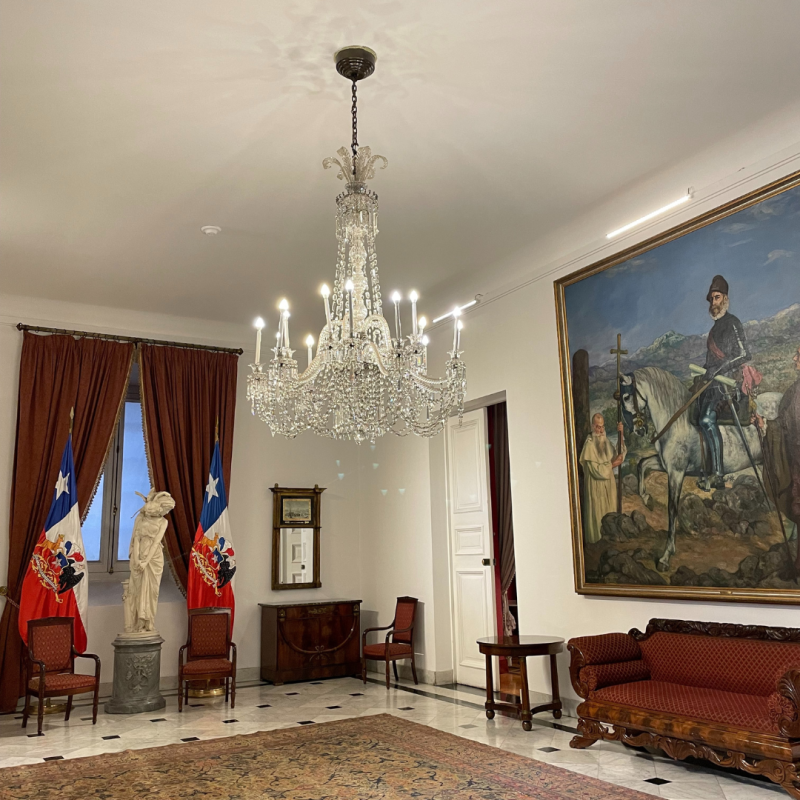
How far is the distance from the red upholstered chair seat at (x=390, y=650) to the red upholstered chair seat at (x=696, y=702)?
312cm

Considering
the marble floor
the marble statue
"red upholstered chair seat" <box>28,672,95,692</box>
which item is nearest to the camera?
the marble floor

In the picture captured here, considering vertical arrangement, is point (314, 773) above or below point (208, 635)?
below

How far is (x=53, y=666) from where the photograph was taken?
672 cm

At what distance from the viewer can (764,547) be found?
4.73 meters

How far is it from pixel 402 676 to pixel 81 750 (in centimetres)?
369

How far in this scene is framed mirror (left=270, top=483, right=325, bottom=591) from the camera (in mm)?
8875

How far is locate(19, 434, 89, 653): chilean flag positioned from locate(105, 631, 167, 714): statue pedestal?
0.48m

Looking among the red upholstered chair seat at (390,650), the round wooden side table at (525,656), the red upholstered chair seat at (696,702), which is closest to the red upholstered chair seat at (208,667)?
the red upholstered chair seat at (390,650)

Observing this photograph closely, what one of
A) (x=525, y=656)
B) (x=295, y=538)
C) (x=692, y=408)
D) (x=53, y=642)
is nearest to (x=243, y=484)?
(x=295, y=538)

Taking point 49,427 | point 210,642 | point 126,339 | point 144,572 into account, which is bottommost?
point 210,642

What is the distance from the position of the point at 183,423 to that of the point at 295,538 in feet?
6.39

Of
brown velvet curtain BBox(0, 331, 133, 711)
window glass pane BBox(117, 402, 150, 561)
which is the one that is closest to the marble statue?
brown velvet curtain BBox(0, 331, 133, 711)

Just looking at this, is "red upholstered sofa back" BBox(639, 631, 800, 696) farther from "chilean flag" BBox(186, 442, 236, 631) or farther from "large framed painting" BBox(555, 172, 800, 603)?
"chilean flag" BBox(186, 442, 236, 631)

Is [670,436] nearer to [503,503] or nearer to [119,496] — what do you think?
[503,503]
